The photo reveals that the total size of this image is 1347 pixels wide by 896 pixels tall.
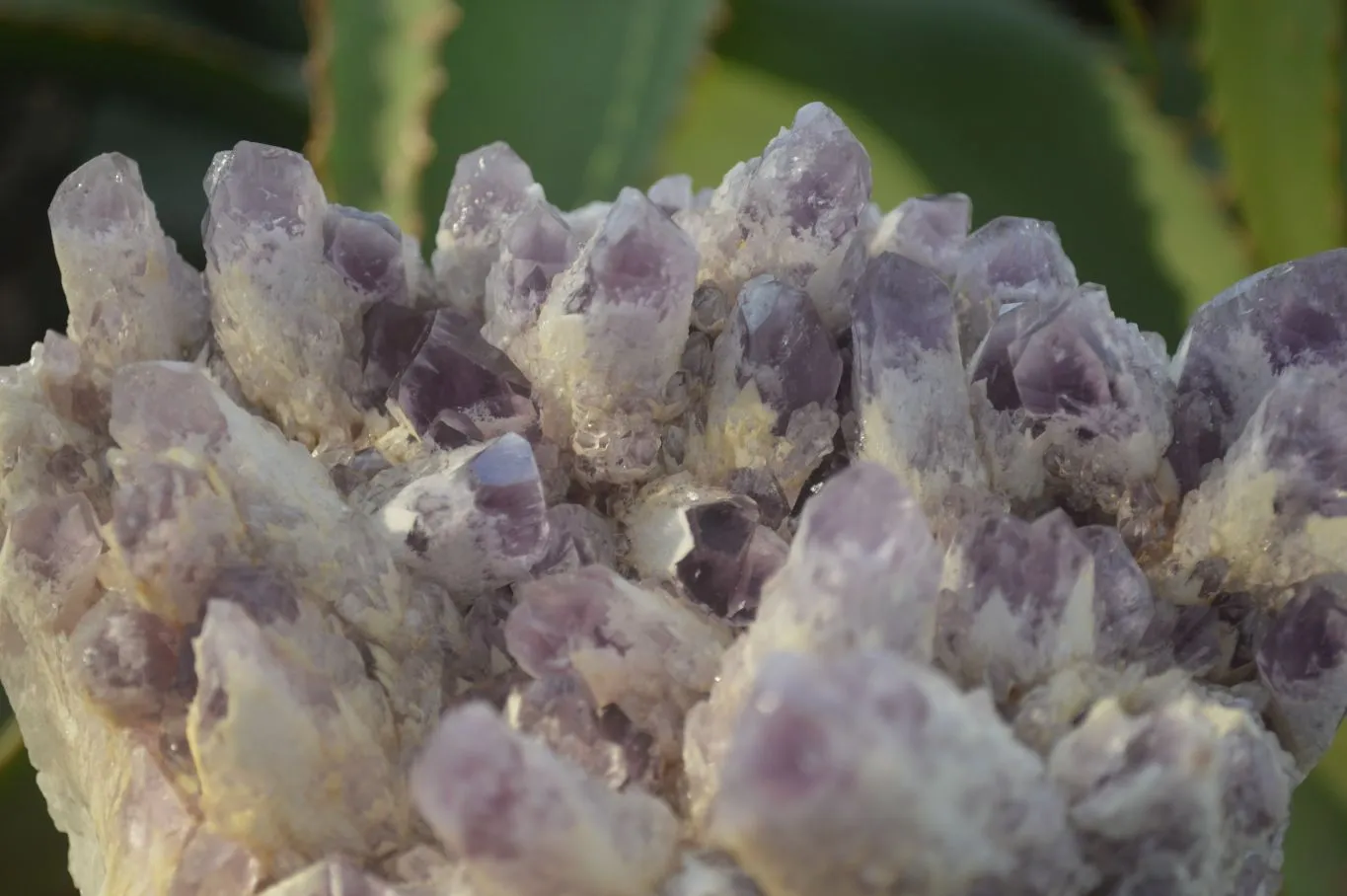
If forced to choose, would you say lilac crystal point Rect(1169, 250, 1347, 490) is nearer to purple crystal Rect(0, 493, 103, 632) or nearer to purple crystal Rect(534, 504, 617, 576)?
purple crystal Rect(534, 504, 617, 576)

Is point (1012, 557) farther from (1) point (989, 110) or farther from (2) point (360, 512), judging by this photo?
(1) point (989, 110)

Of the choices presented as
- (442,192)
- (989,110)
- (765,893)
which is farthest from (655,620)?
(989,110)

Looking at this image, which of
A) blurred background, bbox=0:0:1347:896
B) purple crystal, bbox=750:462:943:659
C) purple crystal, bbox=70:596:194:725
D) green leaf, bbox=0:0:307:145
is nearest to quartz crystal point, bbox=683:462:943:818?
purple crystal, bbox=750:462:943:659

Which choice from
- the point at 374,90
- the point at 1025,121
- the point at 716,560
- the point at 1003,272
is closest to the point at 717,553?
the point at 716,560

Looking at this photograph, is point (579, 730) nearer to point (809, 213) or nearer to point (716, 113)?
point (809, 213)

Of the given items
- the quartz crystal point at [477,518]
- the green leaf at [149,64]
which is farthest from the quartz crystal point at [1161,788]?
the green leaf at [149,64]

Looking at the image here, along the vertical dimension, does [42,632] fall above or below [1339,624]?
below

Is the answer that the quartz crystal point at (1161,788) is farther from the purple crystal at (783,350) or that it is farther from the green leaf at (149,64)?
the green leaf at (149,64)
